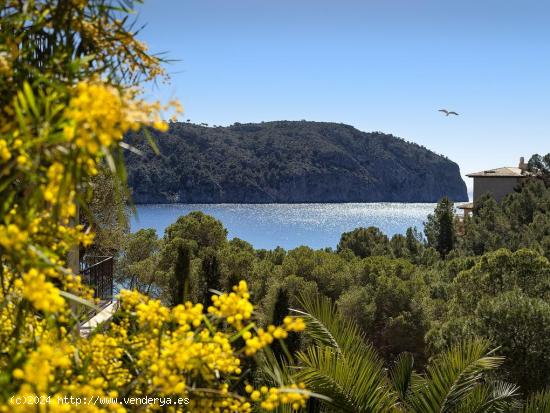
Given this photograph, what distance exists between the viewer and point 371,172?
590 ft

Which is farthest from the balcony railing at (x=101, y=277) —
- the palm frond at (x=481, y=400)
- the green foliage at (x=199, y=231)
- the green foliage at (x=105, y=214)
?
the green foliage at (x=199, y=231)

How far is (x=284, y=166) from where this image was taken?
15825cm

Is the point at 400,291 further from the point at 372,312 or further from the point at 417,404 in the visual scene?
the point at 417,404

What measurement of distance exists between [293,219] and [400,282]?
415ft

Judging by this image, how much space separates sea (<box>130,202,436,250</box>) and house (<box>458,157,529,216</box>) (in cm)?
3404

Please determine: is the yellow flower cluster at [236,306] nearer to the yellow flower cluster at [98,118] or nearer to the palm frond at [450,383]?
the yellow flower cluster at [98,118]

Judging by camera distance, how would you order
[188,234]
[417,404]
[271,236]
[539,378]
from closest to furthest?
[417,404]
[539,378]
[188,234]
[271,236]

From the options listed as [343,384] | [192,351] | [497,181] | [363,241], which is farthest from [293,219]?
[192,351]

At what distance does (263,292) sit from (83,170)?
24.7m

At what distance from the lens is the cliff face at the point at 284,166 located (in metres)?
136

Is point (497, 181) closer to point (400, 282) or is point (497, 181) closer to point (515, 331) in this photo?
point (400, 282)

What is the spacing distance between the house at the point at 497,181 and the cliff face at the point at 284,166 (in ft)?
233

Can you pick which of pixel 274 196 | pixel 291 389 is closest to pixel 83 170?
pixel 291 389

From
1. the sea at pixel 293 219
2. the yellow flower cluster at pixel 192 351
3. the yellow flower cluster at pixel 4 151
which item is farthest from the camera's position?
the sea at pixel 293 219
